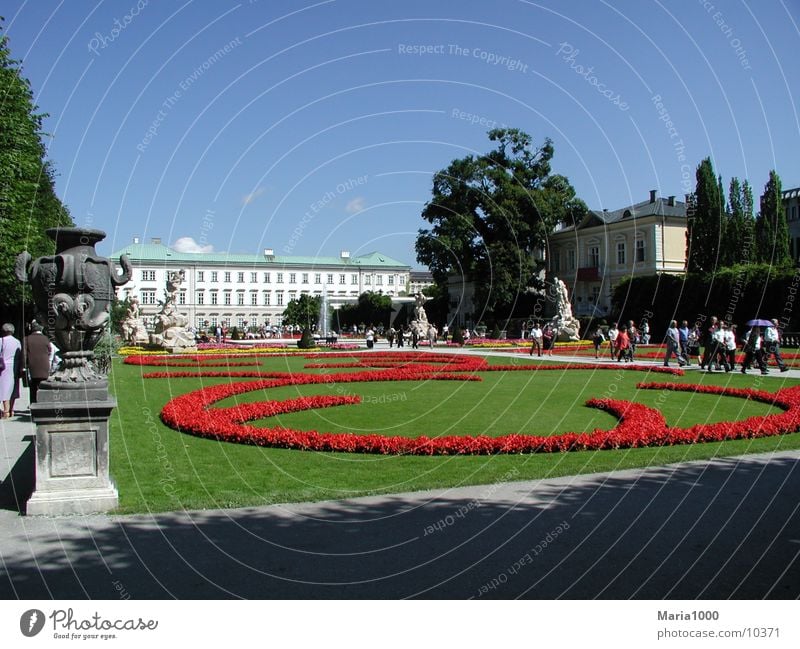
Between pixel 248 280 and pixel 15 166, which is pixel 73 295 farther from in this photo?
pixel 248 280

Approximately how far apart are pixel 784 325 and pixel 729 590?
37.9m

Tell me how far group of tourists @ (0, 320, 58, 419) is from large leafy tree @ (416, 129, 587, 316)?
47.1 metres

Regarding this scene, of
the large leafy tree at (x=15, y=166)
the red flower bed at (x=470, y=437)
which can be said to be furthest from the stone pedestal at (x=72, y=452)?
the large leafy tree at (x=15, y=166)

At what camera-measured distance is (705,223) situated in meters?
50.8

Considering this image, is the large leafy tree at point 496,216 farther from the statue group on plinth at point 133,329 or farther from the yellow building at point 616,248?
the statue group on plinth at point 133,329

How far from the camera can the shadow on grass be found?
16.9 feet

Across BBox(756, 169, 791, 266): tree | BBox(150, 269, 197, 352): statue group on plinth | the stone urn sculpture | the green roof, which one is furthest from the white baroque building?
the stone urn sculpture

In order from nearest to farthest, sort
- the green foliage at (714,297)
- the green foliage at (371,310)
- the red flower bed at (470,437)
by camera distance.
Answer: the red flower bed at (470,437) → the green foliage at (714,297) → the green foliage at (371,310)

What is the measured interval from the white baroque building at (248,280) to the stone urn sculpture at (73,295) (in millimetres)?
78365

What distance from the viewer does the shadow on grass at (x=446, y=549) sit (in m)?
5.16

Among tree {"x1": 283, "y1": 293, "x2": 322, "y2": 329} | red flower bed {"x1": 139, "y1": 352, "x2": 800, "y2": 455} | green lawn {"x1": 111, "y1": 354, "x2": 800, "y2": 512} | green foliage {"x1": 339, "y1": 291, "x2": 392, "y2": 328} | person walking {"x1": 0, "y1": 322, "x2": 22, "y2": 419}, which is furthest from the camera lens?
tree {"x1": 283, "y1": 293, "x2": 322, "y2": 329}

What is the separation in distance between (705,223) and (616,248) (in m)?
15.4

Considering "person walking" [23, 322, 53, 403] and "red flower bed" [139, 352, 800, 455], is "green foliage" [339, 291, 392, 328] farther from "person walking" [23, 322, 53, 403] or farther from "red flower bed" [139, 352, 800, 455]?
"person walking" [23, 322, 53, 403]

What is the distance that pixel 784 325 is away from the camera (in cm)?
3838
